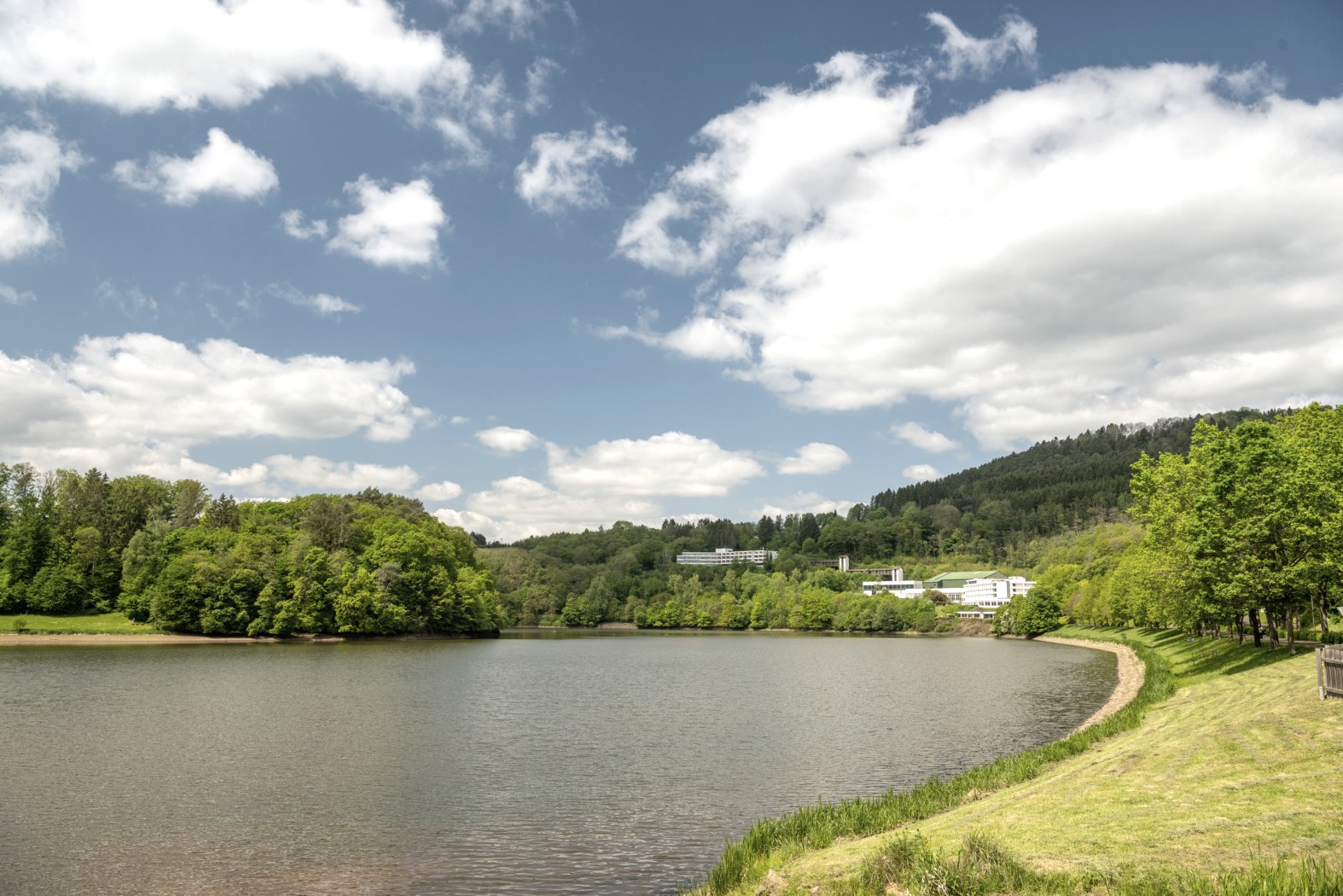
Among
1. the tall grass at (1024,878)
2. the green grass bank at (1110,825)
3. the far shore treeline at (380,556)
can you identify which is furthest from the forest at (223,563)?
the tall grass at (1024,878)

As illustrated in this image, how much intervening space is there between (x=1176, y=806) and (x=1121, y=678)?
5372 centimetres

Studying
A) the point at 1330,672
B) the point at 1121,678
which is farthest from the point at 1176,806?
the point at 1121,678

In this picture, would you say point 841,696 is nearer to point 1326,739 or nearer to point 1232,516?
point 1232,516

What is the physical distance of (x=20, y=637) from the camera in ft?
337

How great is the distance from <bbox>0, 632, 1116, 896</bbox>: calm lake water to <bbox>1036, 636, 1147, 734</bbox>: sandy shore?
1.44 meters

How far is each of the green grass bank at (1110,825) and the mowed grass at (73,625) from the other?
121 meters

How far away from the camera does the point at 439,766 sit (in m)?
30.8

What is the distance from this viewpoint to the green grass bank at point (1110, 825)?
40.5 feet

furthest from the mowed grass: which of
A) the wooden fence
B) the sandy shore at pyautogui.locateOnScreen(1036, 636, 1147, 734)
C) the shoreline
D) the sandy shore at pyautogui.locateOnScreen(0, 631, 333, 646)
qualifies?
the wooden fence

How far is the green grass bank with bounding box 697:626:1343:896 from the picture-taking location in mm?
12344

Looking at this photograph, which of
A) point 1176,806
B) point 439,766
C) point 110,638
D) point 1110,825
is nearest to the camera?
point 1110,825

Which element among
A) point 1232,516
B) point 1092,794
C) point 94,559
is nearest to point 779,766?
point 1092,794

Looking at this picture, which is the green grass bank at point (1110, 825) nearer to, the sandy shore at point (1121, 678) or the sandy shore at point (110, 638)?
the sandy shore at point (1121, 678)

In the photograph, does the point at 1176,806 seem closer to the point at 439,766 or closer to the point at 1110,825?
the point at 1110,825
